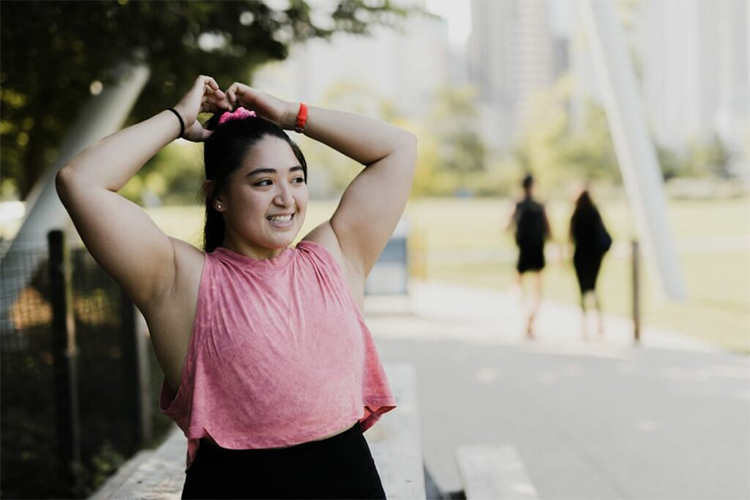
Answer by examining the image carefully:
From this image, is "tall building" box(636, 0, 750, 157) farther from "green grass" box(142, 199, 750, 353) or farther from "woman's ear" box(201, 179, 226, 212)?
"woman's ear" box(201, 179, 226, 212)

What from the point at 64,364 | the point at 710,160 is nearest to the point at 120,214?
the point at 64,364

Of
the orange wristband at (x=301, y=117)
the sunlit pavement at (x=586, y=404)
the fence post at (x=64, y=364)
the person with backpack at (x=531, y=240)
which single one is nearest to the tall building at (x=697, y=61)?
the person with backpack at (x=531, y=240)

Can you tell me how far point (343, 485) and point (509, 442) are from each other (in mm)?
3882

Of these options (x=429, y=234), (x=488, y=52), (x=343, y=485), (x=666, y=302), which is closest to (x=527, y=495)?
(x=343, y=485)

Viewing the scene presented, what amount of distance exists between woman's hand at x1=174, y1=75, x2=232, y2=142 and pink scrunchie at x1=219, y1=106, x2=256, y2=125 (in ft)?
0.18

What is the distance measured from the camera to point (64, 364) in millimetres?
5305

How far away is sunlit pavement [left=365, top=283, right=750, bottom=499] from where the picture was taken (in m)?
5.12

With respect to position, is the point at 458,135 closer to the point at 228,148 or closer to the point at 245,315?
the point at 228,148

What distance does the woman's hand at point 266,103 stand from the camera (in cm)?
244

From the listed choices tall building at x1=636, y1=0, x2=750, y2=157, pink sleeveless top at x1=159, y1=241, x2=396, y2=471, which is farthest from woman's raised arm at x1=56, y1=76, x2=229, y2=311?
tall building at x1=636, y1=0, x2=750, y2=157

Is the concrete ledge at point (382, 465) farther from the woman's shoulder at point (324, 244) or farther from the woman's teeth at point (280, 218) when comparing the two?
the woman's teeth at point (280, 218)

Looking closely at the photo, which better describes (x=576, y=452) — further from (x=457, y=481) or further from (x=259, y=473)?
(x=259, y=473)

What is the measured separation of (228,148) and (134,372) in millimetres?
4559

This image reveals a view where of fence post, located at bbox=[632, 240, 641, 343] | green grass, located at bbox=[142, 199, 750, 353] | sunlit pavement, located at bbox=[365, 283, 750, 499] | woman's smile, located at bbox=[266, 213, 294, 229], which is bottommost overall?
green grass, located at bbox=[142, 199, 750, 353]
